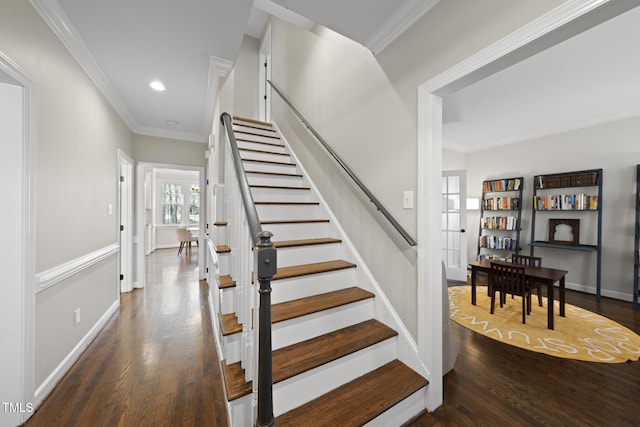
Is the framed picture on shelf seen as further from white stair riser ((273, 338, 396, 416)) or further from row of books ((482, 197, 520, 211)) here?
white stair riser ((273, 338, 396, 416))

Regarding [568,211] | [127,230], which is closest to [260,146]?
[127,230]

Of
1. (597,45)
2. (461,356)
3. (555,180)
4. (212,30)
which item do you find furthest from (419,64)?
(555,180)

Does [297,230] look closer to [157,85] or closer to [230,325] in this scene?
[230,325]

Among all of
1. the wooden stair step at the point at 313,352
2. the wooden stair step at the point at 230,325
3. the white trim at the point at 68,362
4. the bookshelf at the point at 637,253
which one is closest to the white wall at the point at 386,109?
the wooden stair step at the point at 313,352

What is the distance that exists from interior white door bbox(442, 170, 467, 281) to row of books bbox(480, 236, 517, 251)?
34.2 inches

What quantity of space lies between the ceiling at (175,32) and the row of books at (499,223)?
15.1ft

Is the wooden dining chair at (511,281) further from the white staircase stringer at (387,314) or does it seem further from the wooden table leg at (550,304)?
the white staircase stringer at (387,314)

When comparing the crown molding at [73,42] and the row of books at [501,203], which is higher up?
the crown molding at [73,42]

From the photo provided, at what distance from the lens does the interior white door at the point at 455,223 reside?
15.4 feet

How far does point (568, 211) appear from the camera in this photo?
4168mm

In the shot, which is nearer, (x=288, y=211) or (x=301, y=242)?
(x=301, y=242)

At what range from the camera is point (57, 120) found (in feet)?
6.31

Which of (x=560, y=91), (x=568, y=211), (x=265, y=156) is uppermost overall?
(x=560, y=91)

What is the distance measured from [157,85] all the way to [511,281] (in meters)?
4.66
